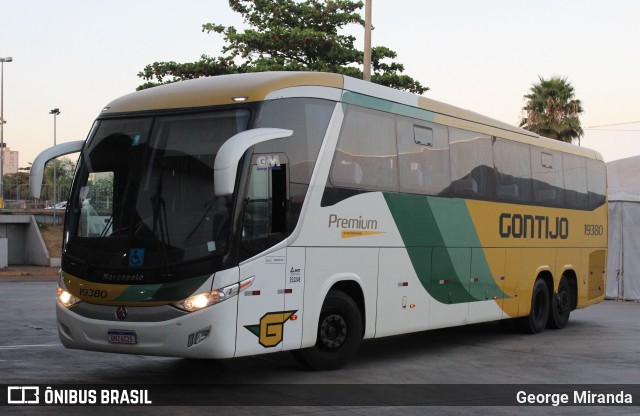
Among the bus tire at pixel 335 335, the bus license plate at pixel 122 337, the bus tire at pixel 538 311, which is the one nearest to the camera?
the bus license plate at pixel 122 337

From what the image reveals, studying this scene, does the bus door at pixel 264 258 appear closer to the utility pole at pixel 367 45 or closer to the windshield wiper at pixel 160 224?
the windshield wiper at pixel 160 224

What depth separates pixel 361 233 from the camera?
1221cm

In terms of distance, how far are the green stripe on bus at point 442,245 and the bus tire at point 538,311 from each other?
2021 mm

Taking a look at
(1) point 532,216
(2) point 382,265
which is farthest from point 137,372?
(1) point 532,216

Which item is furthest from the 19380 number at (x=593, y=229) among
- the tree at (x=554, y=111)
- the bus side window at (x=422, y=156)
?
the tree at (x=554, y=111)

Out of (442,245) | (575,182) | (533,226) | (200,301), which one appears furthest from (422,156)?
(575,182)

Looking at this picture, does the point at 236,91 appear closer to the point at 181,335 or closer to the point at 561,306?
the point at 181,335

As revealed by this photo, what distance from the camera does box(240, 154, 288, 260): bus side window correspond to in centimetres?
1037

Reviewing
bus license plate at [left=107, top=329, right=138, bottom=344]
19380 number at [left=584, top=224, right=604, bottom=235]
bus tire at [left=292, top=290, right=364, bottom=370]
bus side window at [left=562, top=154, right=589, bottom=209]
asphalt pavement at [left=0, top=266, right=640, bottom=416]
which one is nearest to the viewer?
asphalt pavement at [left=0, top=266, right=640, bottom=416]

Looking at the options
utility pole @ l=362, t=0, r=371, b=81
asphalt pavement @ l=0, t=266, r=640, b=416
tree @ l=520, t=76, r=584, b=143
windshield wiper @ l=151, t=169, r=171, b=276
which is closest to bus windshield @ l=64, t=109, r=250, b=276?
windshield wiper @ l=151, t=169, r=171, b=276

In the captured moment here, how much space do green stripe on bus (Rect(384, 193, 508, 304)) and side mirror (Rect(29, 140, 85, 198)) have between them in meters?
4.09

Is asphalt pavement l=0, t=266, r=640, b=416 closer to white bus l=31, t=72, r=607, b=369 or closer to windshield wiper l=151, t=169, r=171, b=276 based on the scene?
white bus l=31, t=72, r=607, b=369

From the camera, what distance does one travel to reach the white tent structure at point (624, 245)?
27703 mm

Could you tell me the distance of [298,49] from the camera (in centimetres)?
4022
